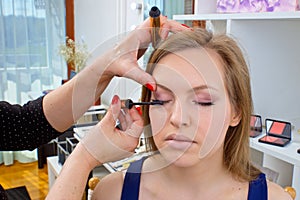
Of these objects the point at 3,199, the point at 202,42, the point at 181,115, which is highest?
the point at 202,42

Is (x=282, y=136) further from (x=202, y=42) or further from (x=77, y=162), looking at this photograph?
(x=77, y=162)

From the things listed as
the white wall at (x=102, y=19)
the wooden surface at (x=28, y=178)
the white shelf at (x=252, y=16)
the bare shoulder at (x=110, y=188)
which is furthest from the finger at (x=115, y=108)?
the wooden surface at (x=28, y=178)

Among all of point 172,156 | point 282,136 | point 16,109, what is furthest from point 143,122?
point 282,136

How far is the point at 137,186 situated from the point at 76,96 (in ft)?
0.82

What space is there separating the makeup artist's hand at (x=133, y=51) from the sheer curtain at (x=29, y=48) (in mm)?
2385

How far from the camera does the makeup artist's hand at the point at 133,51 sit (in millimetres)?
634

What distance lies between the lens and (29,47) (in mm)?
2963

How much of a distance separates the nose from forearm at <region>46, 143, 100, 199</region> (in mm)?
171

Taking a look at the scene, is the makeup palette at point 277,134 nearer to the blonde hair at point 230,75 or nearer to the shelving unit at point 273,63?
the shelving unit at point 273,63

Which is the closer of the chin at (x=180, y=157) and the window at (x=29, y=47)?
the chin at (x=180, y=157)

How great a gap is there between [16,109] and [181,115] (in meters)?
0.53

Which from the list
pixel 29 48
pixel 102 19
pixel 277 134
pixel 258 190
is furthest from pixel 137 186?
pixel 29 48

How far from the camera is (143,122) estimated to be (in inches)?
25.8

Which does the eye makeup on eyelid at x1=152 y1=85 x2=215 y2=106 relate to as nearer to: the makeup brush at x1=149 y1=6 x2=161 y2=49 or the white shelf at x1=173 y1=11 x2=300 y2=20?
the makeup brush at x1=149 y1=6 x2=161 y2=49
